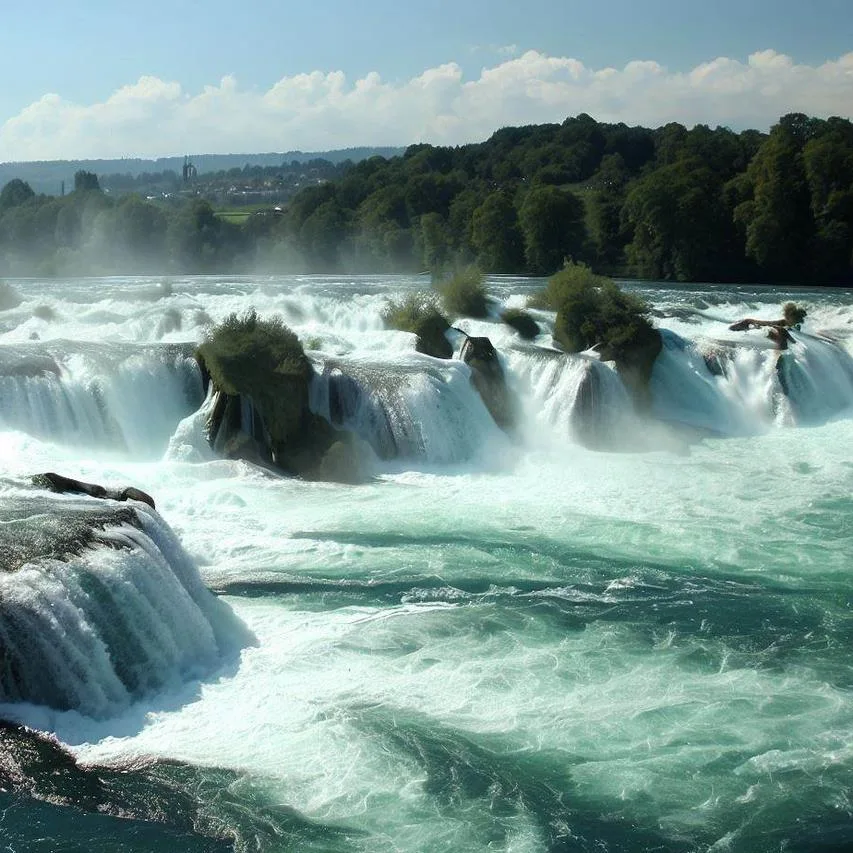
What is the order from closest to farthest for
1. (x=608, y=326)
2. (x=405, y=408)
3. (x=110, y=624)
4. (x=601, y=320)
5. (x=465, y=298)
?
1. (x=110, y=624)
2. (x=405, y=408)
3. (x=608, y=326)
4. (x=601, y=320)
5. (x=465, y=298)

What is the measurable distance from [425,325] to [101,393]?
27.9 ft

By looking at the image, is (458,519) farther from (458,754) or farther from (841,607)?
(458,754)

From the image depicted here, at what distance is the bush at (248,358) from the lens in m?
24.2

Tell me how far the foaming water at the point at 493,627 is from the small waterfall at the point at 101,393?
15.4 inches

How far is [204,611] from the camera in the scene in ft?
48.8

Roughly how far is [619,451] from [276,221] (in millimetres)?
50498

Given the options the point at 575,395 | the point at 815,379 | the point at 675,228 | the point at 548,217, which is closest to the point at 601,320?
the point at 575,395

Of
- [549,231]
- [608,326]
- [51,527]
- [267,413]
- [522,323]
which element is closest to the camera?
[51,527]

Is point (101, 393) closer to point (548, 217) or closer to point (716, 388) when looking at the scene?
point (716, 388)

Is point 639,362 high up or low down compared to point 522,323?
down

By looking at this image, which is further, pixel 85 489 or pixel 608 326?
pixel 608 326

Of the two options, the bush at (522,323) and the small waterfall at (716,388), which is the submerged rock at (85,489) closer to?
the small waterfall at (716,388)

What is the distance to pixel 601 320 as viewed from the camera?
30484 millimetres

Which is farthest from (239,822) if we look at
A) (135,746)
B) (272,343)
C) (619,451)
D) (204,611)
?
(619,451)
